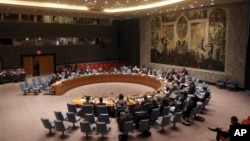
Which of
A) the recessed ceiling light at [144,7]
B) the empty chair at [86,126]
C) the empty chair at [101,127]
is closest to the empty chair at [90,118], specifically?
the empty chair at [86,126]

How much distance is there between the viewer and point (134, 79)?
64.3 ft

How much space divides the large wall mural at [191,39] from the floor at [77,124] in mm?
2634

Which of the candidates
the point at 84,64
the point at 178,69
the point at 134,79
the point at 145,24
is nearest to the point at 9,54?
the point at 84,64

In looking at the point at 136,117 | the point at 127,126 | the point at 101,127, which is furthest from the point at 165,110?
the point at 101,127

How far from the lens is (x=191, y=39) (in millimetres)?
19734

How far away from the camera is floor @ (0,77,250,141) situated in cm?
888

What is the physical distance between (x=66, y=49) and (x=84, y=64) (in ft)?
8.97

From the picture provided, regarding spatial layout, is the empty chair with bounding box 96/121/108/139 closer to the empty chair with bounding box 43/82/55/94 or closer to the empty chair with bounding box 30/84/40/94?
the empty chair with bounding box 43/82/55/94

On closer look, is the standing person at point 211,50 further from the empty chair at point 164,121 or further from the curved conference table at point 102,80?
the empty chair at point 164,121

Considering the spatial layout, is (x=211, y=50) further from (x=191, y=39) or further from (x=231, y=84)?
(x=231, y=84)

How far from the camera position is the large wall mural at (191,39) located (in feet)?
57.6

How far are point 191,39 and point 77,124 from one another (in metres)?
13.3

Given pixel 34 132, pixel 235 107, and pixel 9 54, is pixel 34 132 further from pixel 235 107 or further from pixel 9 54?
pixel 9 54

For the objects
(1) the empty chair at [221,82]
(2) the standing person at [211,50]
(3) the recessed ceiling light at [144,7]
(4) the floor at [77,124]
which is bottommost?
(4) the floor at [77,124]
